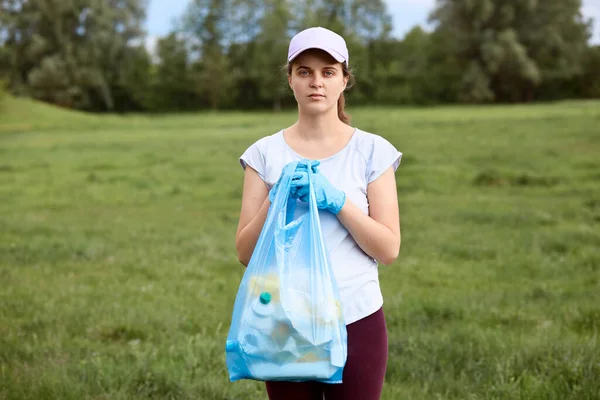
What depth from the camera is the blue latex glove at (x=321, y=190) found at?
2.27 m

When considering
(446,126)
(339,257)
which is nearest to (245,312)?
(339,257)

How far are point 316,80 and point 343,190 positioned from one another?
38 cm

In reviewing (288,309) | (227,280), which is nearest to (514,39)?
(227,280)

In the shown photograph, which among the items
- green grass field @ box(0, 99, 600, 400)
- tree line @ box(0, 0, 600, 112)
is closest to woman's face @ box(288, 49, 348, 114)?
green grass field @ box(0, 99, 600, 400)

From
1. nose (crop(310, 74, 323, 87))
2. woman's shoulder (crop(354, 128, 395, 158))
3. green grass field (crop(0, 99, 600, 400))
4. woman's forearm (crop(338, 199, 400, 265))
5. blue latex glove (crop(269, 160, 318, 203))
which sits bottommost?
green grass field (crop(0, 99, 600, 400))

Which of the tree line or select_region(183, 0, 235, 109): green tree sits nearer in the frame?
the tree line

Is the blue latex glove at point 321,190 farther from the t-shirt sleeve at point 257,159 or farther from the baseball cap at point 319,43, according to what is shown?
the baseball cap at point 319,43

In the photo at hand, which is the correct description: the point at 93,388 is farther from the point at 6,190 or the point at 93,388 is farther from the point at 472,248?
the point at 6,190

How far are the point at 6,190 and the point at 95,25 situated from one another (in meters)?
54.1

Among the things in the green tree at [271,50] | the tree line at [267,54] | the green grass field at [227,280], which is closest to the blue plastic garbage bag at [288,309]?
the green grass field at [227,280]

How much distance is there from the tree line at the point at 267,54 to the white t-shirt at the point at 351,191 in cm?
5619

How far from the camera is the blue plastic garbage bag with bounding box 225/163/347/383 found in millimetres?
2197

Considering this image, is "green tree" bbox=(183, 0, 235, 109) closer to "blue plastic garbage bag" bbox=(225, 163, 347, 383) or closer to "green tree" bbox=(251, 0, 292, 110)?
"green tree" bbox=(251, 0, 292, 110)

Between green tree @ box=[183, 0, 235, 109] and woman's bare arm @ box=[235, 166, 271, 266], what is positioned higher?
green tree @ box=[183, 0, 235, 109]
